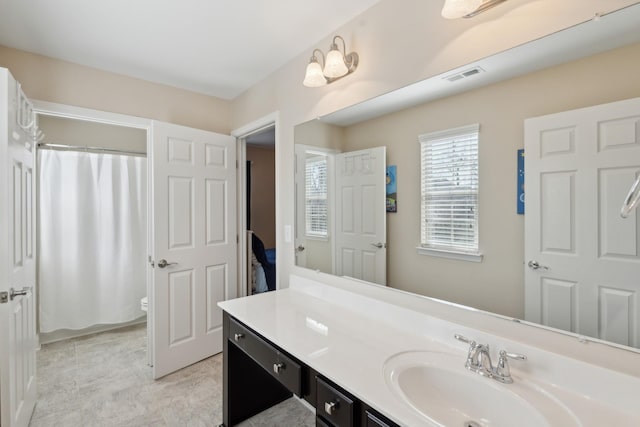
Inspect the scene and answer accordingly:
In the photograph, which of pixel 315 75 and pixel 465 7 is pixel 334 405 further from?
pixel 315 75

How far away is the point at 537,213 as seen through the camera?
3.44ft

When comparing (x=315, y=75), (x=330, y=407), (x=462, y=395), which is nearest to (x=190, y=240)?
(x=315, y=75)

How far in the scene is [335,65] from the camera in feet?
5.30

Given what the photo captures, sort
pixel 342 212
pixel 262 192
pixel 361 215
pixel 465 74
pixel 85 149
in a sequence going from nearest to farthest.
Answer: pixel 465 74
pixel 361 215
pixel 342 212
pixel 85 149
pixel 262 192

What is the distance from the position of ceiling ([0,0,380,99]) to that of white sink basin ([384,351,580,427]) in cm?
166

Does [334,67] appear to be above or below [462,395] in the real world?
above

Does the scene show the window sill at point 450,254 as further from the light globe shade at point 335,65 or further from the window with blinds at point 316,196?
the light globe shade at point 335,65

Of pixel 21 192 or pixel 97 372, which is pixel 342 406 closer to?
pixel 21 192

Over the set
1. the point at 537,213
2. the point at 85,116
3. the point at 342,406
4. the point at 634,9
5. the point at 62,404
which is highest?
the point at 85,116

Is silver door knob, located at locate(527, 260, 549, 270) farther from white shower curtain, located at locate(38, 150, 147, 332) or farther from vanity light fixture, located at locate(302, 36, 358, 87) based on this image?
white shower curtain, located at locate(38, 150, 147, 332)

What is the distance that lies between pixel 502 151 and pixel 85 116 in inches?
105

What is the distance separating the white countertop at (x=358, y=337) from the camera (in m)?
0.85

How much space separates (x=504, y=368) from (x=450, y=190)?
0.67m

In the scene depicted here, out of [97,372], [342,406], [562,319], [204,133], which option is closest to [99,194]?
[204,133]
